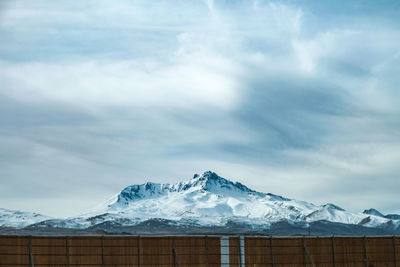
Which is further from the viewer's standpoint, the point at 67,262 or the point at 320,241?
the point at 320,241

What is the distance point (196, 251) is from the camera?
50312mm

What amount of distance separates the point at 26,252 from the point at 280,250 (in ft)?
65.5

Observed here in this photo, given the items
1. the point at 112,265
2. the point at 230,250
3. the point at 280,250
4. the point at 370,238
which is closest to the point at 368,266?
the point at 370,238

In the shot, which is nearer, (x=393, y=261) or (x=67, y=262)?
(x=67, y=262)

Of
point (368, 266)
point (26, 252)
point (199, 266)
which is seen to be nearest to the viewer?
point (26, 252)

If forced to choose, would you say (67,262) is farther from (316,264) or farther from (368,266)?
(368,266)

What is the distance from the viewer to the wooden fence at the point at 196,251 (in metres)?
47.2

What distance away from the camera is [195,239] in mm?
50594

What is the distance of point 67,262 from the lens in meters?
47.6

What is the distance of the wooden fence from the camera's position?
4722 centimetres

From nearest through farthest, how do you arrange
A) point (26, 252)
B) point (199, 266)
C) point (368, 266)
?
1. point (26, 252)
2. point (199, 266)
3. point (368, 266)

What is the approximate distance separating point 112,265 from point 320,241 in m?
17.2

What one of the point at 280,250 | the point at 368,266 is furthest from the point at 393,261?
the point at 280,250

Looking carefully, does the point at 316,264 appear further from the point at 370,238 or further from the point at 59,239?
the point at 59,239
